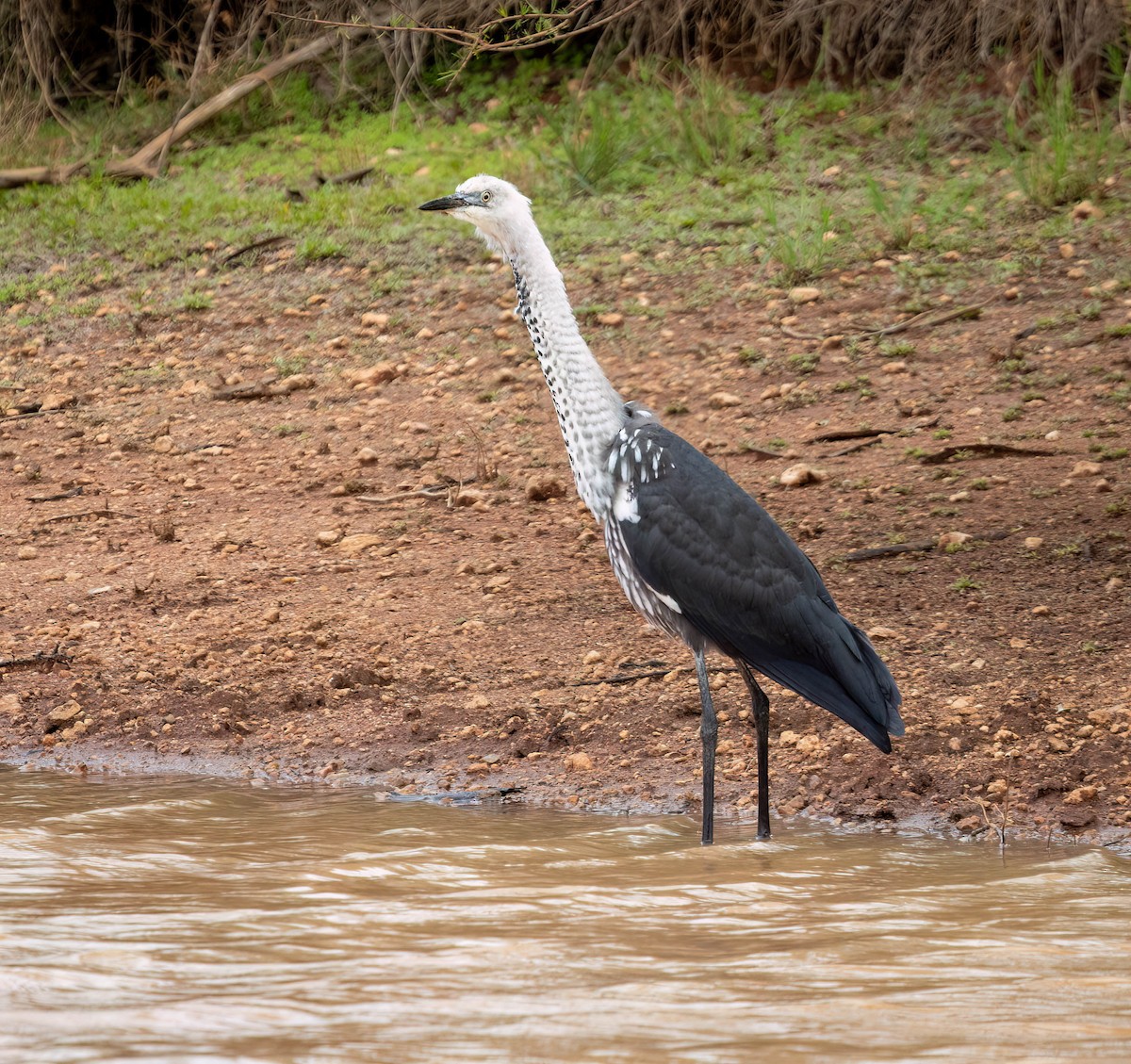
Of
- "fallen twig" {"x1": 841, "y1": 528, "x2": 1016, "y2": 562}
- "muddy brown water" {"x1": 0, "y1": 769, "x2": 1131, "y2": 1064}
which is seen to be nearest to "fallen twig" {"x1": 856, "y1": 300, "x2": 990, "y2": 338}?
"fallen twig" {"x1": 841, "y1": 528, "x2": 1016, "y2": 562}

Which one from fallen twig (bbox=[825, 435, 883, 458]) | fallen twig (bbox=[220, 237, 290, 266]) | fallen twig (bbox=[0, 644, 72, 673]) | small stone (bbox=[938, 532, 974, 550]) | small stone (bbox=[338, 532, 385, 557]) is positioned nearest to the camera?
fallen twig (bbox=[0, 644, 72, 673])

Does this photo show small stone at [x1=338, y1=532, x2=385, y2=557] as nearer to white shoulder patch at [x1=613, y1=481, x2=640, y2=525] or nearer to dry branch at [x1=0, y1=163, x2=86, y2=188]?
white shoulder patch at [x1=613, y1=481, x2=640, y2=525]

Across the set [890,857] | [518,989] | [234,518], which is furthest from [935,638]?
[234,518]

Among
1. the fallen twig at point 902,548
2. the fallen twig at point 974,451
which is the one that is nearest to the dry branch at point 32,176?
the fallen twig at point 974,451

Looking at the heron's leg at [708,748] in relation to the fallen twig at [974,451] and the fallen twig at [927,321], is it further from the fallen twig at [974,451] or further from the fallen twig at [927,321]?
the fallen twig at [927,321]

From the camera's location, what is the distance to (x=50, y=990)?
2.96 m

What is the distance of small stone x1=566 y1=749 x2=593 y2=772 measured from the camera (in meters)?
5.14

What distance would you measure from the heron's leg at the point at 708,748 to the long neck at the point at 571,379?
645mm

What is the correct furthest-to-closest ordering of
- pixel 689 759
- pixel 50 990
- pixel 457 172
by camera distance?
pixel 457 172 < pixel 689 759 < pixel 50 990

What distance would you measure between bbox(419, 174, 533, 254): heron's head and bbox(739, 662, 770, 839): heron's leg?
5.62 ft

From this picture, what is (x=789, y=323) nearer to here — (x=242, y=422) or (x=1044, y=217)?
(x=1044, y=217)

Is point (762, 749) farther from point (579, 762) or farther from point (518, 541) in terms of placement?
point (518, 541)

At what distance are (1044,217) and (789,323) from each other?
191 cm

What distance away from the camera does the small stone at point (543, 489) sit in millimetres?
7301
